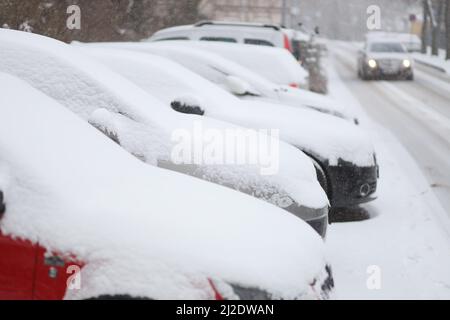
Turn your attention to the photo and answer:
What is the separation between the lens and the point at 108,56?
6.22 m

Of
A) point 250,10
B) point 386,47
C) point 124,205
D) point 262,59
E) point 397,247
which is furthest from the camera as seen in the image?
point 250,10

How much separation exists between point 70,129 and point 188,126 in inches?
60.8

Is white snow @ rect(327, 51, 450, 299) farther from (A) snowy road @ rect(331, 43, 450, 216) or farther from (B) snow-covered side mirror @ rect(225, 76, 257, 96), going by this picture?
(B) snow-covered side mirror @ rect(225, 76, 257, 96)

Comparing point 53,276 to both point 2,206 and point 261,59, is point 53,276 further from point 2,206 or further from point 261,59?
point 261,59

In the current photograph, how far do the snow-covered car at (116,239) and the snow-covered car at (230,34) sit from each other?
10.00m

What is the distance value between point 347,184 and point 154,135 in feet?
7.66

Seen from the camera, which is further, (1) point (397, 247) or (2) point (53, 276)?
(1) point (397, 247)

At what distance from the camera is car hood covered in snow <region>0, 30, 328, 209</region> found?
14.6 ft

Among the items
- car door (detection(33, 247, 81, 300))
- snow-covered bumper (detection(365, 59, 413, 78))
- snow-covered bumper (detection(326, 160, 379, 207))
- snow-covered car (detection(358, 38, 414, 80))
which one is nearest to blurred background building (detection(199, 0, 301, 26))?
snow-covered car (detection(358, 38, 414, 80))

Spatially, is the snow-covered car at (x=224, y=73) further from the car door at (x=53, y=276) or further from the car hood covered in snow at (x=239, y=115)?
the car door at (x=53, y=276)

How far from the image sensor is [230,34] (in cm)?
1321

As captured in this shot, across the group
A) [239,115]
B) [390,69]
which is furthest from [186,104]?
[390,69]

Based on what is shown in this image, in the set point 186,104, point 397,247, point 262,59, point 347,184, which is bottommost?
point 397,247
